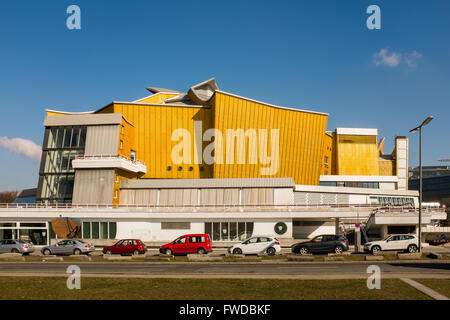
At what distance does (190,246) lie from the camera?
109ft

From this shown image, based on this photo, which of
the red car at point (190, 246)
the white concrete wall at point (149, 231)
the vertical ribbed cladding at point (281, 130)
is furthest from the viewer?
the vertical ribbed cladding at point (281, 130)

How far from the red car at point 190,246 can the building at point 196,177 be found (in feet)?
31.3

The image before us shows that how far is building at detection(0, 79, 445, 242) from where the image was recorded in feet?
142

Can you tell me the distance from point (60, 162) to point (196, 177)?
61.4ft

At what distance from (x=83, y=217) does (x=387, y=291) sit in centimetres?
3726

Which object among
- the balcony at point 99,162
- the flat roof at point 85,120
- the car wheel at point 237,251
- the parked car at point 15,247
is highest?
the flat roof at point 85,120

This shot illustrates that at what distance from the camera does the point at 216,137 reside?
56094 millimetres

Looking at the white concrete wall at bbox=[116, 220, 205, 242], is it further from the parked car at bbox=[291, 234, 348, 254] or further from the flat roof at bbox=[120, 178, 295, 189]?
the parked car at bbox=[291, 234, 348, 254]

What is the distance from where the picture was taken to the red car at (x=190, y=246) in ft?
109

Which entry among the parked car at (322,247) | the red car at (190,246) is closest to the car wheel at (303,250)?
the parked car at (322,247)

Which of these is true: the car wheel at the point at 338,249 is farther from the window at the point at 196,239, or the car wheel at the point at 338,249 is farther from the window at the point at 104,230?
the window at the point at 104,230

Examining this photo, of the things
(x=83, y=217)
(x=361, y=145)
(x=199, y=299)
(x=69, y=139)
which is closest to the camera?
(x=199, y=299)
